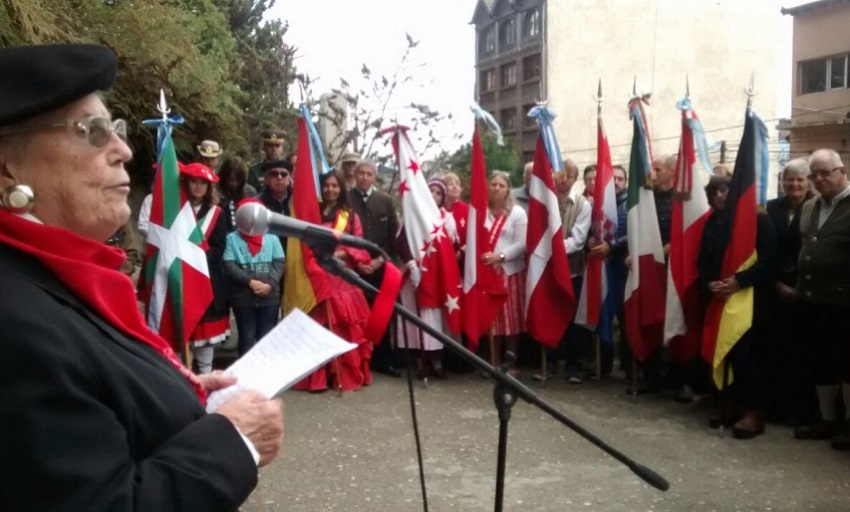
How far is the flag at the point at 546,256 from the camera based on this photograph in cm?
695

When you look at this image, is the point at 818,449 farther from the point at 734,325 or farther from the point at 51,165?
the point at 51,165

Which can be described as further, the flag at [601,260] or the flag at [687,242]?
the flag at [601,260]

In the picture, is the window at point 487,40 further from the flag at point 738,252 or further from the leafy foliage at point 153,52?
the flag at point 738,252

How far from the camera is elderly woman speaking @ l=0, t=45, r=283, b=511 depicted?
4.33ft

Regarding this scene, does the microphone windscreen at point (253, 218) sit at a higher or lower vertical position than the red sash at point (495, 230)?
higher

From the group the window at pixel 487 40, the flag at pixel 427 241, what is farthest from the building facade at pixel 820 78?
the flag at pixel 427 241

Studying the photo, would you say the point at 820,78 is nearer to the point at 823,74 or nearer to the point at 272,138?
the point at 823,74

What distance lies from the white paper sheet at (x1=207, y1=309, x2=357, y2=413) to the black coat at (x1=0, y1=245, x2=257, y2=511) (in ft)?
1.00

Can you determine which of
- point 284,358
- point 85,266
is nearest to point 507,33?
point 284,358

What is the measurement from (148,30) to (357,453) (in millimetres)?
4815

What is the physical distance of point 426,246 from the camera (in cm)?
709

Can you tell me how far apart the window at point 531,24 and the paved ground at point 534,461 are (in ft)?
122

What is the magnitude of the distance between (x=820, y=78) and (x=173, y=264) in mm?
31394

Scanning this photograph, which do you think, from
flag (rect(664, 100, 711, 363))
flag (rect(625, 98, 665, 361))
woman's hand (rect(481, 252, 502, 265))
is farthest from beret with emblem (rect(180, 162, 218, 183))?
flag (rect(664, 100, 711, 363))
